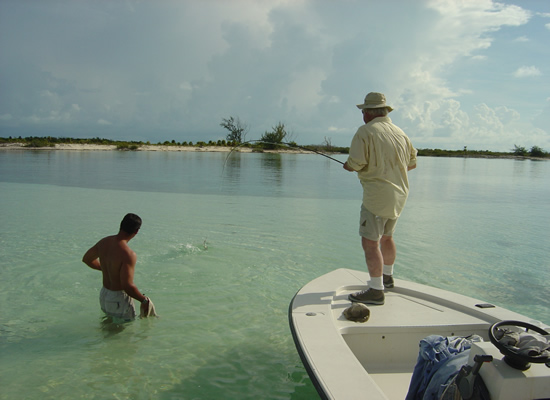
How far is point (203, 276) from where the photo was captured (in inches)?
226

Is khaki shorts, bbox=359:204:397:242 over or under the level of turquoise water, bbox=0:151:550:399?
over

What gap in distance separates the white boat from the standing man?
292mm

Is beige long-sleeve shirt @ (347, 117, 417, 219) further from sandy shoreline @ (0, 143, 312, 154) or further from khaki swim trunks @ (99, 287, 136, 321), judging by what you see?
sandy shoreline @ (0, 143, 312, 154)

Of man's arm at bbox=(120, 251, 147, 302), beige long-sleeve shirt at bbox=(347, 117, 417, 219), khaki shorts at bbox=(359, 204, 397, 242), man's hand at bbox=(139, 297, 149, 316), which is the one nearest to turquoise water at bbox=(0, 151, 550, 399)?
man's hand at bbox=(139, 297, 149, 316)

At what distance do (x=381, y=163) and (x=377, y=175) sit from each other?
0.36 feet

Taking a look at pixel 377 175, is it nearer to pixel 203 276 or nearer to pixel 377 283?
pixel 377 283

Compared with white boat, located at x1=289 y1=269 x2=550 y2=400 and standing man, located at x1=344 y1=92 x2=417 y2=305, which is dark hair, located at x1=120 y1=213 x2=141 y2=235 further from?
standing man, located at x1=344 y1=92 x2=417 y2=305

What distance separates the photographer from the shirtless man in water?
3621 millimetres

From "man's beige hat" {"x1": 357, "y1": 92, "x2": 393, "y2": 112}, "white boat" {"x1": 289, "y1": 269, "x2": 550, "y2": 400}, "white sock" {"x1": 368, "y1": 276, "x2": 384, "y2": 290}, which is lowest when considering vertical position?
"white boat" {"x1": 289, "y1": 269, "x2": 550, "y2": 400}

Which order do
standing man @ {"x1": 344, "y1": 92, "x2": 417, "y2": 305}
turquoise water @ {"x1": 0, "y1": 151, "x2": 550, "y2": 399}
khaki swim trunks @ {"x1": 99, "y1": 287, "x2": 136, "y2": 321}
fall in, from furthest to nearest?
khaki swim trunks @ {"x1": 99, "y1": 287, "x2": 136, "y2": 321} < standing man @ {"x1": 344, "y1": 92, "x2": 417, "y2": 305} < turquoise water @ {"x1": 0, "y1": 151, "x2": 550, "y2": 399}

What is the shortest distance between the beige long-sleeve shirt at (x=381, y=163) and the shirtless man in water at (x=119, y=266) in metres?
1.98

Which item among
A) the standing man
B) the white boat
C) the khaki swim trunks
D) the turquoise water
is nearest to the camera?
the white boat

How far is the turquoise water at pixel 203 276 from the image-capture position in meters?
3.33

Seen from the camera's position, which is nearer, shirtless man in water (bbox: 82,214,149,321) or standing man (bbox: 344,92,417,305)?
standing man (bbox: 344,92,417,305)
